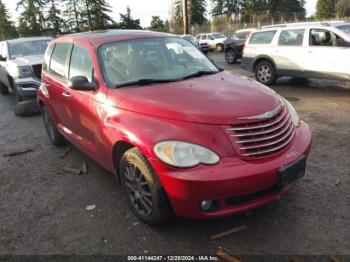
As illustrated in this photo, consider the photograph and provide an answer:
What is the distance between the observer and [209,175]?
2926 mm

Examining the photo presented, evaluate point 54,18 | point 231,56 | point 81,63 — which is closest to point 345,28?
point 81,63

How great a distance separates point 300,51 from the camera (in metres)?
9.79

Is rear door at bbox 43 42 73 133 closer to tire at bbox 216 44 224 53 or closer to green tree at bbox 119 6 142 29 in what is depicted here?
tire at bbox 216 44 224 53

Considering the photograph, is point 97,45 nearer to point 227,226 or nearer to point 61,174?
point 61,174

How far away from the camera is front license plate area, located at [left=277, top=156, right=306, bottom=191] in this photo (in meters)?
3.16

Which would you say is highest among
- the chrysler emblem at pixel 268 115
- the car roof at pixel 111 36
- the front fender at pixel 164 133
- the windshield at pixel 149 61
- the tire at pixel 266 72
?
the car roof at pixel 111 36

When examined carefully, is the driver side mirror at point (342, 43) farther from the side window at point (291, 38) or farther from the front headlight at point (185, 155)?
the front headlight at point (185, 155)

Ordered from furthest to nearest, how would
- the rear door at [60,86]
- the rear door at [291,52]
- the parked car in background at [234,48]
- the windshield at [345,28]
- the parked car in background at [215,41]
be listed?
the parked car in background at [215,41] < the parked car in background at [234,48] < the rear door at [291,52] < the windshield at [345,28] < the rear door at [60,86]

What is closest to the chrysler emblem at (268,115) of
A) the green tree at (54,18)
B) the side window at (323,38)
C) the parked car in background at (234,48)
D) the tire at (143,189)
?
the tire at (143,189)

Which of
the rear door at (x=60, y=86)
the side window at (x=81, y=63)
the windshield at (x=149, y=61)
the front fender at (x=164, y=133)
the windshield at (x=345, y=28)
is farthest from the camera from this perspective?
the windshield at (x=345, y=28)

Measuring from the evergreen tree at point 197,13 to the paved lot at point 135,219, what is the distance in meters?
62.3

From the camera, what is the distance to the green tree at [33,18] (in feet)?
182

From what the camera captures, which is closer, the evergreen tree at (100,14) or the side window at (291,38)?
the side window at (291,38)

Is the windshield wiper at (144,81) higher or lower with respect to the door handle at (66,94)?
higher
